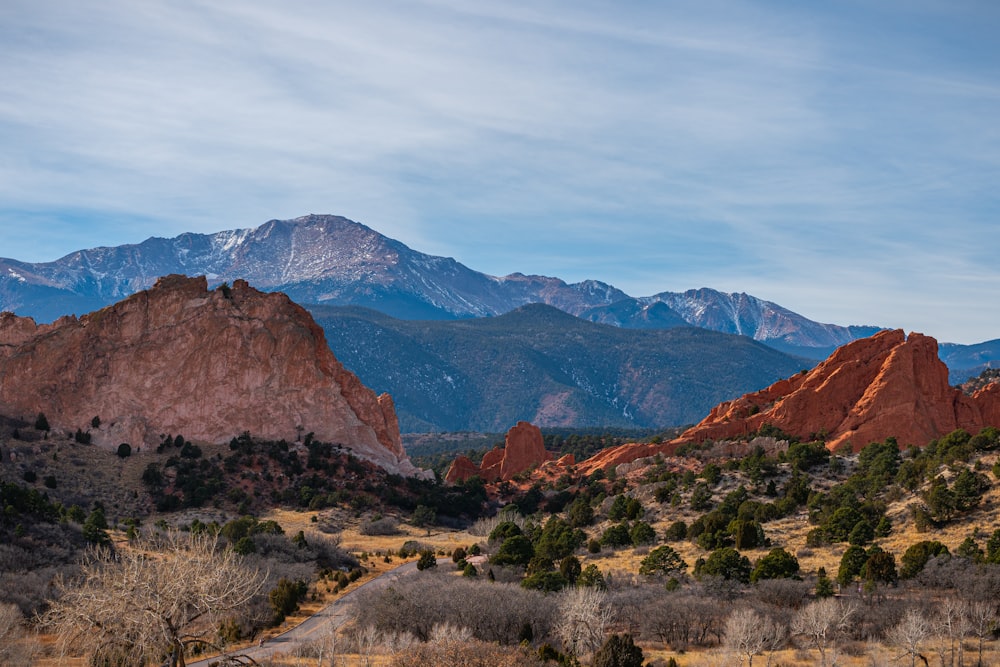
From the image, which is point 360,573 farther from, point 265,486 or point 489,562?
point 265,486

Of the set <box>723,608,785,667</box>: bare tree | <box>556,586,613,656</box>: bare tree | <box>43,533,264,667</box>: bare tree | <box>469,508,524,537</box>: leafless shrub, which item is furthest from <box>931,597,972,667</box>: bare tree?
<box>469,508,524,537</box>: leafless shrub

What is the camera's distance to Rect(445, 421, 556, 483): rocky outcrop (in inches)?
4060

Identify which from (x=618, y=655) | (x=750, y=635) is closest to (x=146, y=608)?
(x=618, y=655)

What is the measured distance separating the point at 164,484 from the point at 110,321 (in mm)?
22895

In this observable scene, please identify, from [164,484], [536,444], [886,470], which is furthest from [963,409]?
[164,484]

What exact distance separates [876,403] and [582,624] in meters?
54.4

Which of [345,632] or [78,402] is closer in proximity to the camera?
[345,632]

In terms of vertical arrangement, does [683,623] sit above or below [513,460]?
below

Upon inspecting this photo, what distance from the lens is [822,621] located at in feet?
100

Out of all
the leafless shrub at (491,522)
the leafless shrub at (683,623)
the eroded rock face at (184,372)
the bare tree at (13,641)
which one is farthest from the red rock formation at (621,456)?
the bare tree at (13,641)

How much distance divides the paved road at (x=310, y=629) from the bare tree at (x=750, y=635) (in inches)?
596

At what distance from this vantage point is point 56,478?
68875 millimetres

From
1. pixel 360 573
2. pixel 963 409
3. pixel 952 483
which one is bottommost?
pixel 360 573

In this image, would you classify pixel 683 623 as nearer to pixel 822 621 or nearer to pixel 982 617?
pixel 822 621
